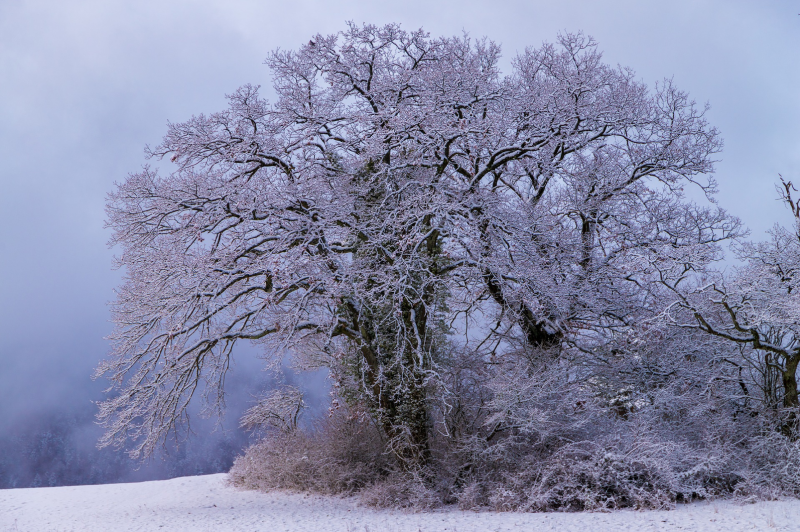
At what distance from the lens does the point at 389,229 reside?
11.0m

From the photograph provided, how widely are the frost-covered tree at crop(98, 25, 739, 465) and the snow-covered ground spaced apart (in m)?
1.38

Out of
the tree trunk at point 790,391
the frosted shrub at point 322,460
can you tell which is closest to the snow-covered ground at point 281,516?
the frosted shrub at point 322,460

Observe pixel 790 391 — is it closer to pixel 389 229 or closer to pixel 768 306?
pixel 768 306

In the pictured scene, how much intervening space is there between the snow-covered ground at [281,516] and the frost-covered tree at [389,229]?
138 cm

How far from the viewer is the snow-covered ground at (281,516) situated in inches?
307

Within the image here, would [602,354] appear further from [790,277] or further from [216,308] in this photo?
[216,308]

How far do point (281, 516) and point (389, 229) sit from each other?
16.5ft

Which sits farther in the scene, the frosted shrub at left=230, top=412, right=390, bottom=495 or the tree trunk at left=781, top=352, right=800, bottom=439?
the frosted shrub at left=230, top=412, right=390, bottom=495

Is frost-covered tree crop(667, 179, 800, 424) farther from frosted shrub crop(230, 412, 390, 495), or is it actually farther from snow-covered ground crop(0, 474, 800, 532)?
frosted shrub crop(230, 412, 390, 495)

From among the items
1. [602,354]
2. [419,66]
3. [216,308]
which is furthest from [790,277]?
[216,308]

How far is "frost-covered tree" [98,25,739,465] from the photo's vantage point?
10180mm

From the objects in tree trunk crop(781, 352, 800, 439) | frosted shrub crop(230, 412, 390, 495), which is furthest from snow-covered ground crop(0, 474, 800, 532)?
tree trunk crop(781, 352, 800, 439)

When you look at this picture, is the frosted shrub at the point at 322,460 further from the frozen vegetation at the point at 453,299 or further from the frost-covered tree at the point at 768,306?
the frost-covered tree at the point at 768,306

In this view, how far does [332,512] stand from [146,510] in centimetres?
348
